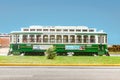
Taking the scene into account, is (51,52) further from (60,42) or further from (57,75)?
(57,75)

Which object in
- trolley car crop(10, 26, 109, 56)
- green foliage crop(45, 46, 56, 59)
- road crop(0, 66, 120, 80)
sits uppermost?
trolley car crop(10, 26, 109, 56)

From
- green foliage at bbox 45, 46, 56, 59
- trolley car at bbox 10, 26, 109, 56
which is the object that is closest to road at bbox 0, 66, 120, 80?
green foliage at bbox 45, 46, 56, 59

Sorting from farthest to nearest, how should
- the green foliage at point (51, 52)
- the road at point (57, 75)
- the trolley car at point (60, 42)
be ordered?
the trolley car at point (60, 42)
the green foliage at point (51, 52)
the road at point (57, 75)

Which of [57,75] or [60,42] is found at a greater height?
[60,42]

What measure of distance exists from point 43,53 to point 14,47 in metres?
3.51

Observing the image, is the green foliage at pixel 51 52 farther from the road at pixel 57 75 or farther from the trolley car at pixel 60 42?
the road at pixel 57 75

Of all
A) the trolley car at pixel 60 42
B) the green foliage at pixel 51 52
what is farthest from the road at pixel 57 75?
the trolley car at pixel 60 42

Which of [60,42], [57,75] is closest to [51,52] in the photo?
[60,42]

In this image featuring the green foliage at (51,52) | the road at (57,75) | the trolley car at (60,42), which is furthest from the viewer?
the trolley car at (60,42)

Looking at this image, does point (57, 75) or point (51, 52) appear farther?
point (51, 52)

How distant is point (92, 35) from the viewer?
4109 cm

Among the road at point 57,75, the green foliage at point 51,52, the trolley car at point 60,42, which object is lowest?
the road at point 57,75

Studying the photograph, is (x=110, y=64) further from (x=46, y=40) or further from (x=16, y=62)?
(x=46, y=40)

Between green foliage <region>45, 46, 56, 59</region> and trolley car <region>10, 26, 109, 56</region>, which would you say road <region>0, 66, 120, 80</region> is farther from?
trolley car <region>10, 26, 109, 56</region>
